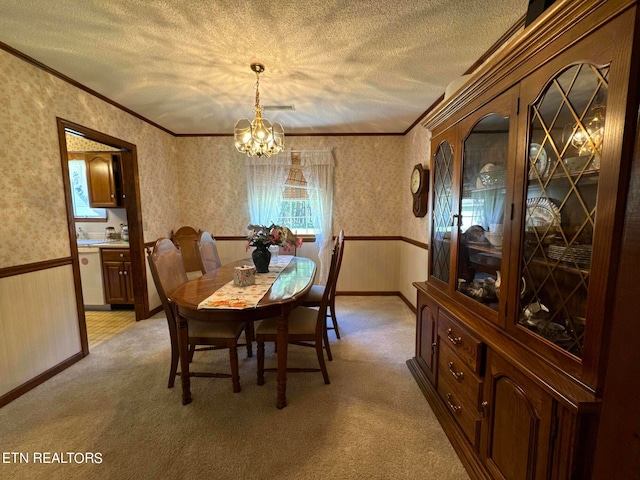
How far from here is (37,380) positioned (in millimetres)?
2074

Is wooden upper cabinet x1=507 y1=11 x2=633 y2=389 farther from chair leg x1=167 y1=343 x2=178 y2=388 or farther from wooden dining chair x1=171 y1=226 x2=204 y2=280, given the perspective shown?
wooden dining chair x1=171 y1=226 x2=204 y2=280

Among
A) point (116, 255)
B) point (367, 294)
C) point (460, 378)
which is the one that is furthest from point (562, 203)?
point (116, 255)

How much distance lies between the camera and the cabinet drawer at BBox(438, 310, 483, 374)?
134 centimetres

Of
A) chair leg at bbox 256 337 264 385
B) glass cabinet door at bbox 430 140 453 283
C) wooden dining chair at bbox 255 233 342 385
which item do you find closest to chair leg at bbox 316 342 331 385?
wooden dining chair at bbox 255 233 342 385

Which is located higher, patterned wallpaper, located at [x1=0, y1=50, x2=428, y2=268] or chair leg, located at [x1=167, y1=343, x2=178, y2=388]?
patterned wallpaper, located at [x1=0, y1=50, x2=428, y2=268]

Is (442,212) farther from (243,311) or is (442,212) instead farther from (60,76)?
(60,76)

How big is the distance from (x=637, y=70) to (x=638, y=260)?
509mm

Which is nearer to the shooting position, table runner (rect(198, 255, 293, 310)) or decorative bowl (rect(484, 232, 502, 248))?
decorative bowl (rect(484, 232, 502, 248))

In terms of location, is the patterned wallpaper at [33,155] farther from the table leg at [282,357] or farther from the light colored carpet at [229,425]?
the table leg at [282,357]

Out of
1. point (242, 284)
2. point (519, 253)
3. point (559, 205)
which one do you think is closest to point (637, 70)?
point (559, 205)

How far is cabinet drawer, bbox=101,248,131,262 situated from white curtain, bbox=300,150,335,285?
2477 mm

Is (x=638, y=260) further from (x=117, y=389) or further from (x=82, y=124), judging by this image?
(x=82, y=124)

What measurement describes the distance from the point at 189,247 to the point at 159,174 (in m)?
1.04

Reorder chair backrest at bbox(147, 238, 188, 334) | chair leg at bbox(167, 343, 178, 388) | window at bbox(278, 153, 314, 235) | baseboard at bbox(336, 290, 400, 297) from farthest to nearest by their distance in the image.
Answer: baseboard at bbox(336, 290, 400, 297) → window at bbox(278, 153, 314, 235) → chair leg at bbox(167, 343, 178, 388) → chair backrest at bbox(147, 238, 188, 334)
